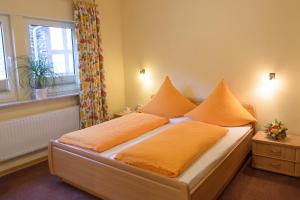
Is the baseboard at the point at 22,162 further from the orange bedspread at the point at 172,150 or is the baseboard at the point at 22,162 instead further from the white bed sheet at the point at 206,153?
the orange bedspread at the point at 172,150

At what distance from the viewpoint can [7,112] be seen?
3.06 m

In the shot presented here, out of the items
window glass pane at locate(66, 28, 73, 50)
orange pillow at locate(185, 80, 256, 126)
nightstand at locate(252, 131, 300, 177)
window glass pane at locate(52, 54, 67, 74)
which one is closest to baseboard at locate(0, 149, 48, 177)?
window glass pane at locate(52, 54, 67, 74)

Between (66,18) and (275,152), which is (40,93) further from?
(275,152)

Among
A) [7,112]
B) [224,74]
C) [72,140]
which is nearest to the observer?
[72,140]

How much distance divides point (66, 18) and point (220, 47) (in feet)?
7.62

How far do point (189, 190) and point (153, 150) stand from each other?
1.80 ft

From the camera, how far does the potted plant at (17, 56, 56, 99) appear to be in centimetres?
325

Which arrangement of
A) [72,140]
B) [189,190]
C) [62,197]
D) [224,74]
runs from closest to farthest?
[189,190]
[62,197]
[72,140]
[224,74]

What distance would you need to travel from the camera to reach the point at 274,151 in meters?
2.81

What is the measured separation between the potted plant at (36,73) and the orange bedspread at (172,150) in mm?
1729

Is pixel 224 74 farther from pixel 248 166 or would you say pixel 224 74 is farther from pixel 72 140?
pixel 72 140

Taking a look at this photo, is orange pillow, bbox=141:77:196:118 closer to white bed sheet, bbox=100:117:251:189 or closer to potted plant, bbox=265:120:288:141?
white bed sheet, bbox=100:117:251:189

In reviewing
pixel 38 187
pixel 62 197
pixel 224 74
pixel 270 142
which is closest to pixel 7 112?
pixel 38 187

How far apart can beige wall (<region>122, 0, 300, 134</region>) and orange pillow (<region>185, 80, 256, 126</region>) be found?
24cm
